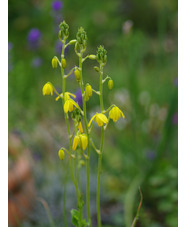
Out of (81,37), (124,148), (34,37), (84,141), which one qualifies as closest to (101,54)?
(81,37)

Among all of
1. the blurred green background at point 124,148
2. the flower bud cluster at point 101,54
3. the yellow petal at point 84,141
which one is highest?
the flower bud cluster at point 101,54

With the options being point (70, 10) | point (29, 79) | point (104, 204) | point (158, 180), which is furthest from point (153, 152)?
point (70, 10)

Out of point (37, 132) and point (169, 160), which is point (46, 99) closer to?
point (37, 132)

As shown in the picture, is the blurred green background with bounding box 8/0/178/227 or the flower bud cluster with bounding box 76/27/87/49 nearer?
the flower bud cluster with bounding box 76/27/87/49

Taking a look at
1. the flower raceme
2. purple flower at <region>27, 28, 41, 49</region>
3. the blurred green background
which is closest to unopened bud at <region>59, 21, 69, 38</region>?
the flower raceme

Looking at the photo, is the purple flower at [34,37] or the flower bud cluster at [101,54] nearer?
the flower bud cluster at [101,54]

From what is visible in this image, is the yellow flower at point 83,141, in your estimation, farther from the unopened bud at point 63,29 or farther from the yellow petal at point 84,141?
the unopened bud at point 63,29

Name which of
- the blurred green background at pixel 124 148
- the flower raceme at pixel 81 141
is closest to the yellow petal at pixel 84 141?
the flower raceme at pixel 81 141

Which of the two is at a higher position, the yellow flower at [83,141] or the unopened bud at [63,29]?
the unopened bud at [63,29]

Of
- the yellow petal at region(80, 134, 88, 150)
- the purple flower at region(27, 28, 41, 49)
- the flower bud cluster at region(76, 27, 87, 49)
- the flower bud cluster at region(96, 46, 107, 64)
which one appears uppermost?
the flower bud cluster at region(76, 27, 87, 49)

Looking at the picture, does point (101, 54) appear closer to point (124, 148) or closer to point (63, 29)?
point (63, 29)

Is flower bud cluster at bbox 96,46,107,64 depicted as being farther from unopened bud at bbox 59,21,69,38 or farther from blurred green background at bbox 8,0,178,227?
blurred green background at bbox 8,0,178,227
